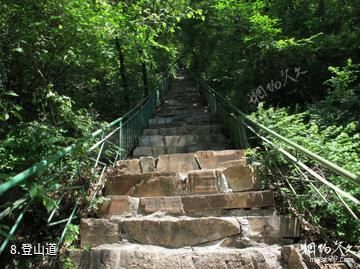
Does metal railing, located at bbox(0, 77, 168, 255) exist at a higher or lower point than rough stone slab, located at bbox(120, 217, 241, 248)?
higher

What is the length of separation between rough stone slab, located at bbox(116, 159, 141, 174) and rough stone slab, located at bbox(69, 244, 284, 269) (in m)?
1.58

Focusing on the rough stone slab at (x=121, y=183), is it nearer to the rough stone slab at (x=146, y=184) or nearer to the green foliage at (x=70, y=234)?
the rough stone slab at (x=146, y=184)

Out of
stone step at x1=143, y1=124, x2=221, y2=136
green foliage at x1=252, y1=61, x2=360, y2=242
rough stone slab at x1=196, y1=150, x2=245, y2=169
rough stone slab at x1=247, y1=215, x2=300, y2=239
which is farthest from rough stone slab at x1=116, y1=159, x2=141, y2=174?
stone step at x1=143, y1=124, x2=221, y2=136

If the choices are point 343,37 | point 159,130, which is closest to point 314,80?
point 343,37

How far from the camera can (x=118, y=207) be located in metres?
3.65

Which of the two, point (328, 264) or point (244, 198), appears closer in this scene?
point (328, 264)

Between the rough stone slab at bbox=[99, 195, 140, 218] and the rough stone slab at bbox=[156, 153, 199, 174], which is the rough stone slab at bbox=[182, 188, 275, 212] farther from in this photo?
the rough stone slab at bbox=[156, 153, 199, 174]

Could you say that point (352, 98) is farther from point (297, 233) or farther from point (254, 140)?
point (297, 233)

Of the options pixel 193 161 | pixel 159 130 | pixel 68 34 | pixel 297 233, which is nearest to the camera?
pixel 297 233

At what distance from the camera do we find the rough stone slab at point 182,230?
126 inches

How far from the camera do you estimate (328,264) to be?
8.98ft

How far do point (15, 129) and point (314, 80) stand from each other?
17.4 feet

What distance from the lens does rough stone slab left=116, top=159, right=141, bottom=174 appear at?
4613 millimetres

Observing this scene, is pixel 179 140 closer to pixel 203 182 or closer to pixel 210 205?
pixel 203 182
